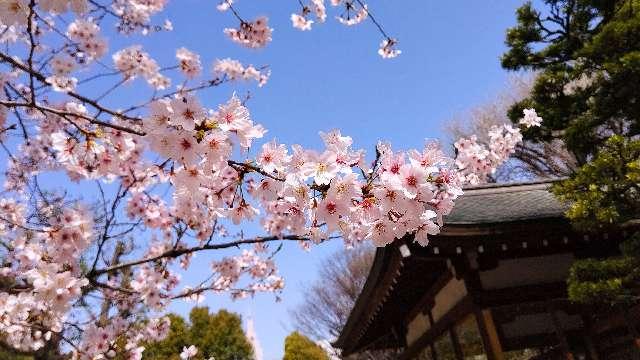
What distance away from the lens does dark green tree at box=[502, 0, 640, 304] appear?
15.2 ft

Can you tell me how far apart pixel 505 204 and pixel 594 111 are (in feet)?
6.42

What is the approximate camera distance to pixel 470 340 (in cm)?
672

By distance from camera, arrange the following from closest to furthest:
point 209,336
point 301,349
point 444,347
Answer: point 444,347 → point 301,349 → point 209,336

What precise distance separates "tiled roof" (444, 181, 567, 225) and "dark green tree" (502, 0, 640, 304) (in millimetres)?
461

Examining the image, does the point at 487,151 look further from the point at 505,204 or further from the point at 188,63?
the point at 188,63

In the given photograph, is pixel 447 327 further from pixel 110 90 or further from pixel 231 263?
pixel 110 90

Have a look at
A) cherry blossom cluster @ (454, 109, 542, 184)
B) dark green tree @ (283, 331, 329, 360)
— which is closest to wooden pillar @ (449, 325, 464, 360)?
cherry blossom cluster @ (454, 109, 542, 184)

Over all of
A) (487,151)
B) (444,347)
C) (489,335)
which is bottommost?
(489,335)

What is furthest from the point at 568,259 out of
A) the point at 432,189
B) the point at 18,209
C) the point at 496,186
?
the point at 18,209

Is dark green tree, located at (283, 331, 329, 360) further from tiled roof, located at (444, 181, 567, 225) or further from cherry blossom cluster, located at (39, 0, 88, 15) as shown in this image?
cherry blossom cluster, located at (39, 0, 88, 15)

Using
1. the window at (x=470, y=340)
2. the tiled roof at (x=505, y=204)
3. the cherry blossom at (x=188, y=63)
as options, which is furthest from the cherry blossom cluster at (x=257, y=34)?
the window at (x=470, y=340)

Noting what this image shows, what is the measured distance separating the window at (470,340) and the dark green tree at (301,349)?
62.5ft

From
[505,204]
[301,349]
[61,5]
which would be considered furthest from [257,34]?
[301,349]

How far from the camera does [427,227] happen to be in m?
2.29
